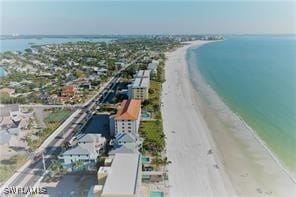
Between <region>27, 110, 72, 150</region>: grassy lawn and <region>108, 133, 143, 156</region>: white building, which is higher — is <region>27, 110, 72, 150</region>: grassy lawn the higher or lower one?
the lower one

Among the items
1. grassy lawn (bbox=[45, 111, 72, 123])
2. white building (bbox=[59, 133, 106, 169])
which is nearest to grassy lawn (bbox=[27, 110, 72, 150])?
grassy lawn (bbox=[45, 111, 72, 123])

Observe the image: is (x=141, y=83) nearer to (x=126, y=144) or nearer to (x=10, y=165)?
(x=126, y=144)

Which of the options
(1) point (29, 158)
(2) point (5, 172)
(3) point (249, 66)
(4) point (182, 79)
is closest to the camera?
(2) point (5, 172)

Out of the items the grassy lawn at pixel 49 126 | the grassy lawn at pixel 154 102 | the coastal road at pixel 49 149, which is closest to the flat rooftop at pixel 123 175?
the coastal road at pixel 49 149

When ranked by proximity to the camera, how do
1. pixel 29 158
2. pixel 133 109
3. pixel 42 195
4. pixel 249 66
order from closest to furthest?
pixel 42 195
pixel 29 158
pixel 133 109
pixel 249 66

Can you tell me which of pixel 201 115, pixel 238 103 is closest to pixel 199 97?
pixel 238 103

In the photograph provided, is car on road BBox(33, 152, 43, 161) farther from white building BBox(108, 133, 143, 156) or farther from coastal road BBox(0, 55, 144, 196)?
white building BBox(108, 133, 143, 156)

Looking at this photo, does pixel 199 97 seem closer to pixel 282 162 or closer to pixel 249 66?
pixel 282 162
